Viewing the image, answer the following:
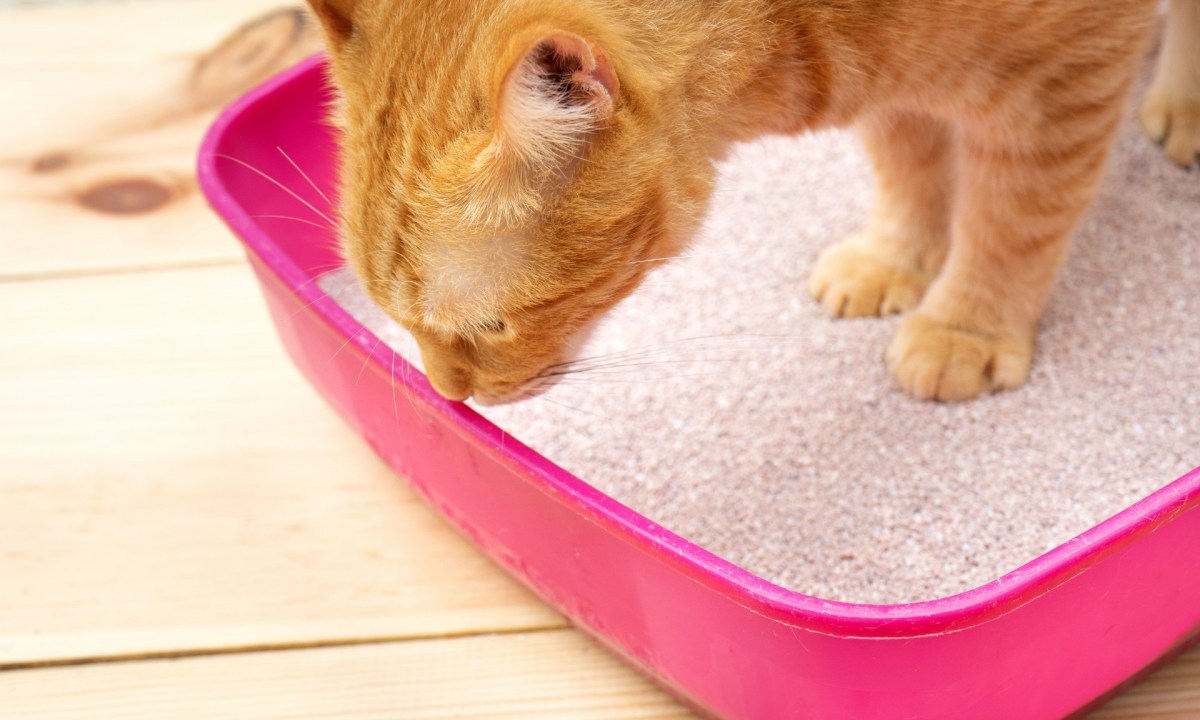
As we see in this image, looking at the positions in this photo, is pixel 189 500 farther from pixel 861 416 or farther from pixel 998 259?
pixel 998 259

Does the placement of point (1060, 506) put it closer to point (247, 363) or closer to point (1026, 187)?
point (1026, 187)

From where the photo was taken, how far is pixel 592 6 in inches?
26.7

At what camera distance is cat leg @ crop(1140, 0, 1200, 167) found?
122 centimetres

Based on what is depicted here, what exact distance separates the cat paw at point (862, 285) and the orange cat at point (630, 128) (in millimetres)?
116

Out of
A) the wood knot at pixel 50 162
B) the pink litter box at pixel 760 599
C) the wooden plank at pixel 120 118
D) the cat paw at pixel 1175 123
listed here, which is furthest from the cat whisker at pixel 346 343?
the cat paw at pixel 1175 123

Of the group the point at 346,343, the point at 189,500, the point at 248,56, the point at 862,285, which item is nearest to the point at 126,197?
the point at 248,56

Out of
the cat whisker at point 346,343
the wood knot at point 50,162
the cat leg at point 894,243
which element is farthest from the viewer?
the wood knot at point 50,162

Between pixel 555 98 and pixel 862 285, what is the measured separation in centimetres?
59

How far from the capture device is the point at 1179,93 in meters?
1.24

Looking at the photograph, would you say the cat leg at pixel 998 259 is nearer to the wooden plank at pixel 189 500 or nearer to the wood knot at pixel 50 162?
the wooden plank at pixel 189 500

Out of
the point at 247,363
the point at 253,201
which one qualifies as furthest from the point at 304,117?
the point at 247,363

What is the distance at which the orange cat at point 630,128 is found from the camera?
0.67 meters

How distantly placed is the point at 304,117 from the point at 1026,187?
26.9 inches

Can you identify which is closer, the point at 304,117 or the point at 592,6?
the point at 592,6
